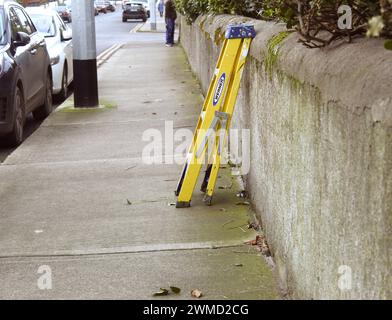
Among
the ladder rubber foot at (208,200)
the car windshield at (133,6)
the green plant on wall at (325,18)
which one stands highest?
the green plant on wall at (325,18)

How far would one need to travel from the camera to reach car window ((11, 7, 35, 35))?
1070 centimetres

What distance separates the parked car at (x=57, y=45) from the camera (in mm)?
13062

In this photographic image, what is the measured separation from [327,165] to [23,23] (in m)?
8.48

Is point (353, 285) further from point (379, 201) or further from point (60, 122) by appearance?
point (60, 122)

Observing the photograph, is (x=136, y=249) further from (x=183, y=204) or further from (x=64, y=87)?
(x=64, y=87)

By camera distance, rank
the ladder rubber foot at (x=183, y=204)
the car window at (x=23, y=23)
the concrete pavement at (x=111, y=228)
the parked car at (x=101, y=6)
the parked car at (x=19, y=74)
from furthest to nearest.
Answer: the parked car at (x=101, y=6) < the car window at (x=23, y=23) < the parked car at (x=19, y=74) < the ladder rubber foot at (x=183, y=204) < the concrete pavement at (x=111, y=228)

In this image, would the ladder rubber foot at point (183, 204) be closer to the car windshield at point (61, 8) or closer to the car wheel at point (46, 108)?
the car wheel at point (46, 108)

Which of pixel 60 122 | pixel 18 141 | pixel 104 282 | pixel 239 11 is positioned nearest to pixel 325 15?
pixel 104 282

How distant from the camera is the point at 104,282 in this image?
178 inches

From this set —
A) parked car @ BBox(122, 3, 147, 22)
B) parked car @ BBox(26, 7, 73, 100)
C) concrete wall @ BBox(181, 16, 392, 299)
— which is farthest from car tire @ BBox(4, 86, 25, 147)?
parked car @ BBox(122, 3, 147, 22)

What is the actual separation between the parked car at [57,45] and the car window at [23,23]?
138 cm

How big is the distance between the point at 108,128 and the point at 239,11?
265cm

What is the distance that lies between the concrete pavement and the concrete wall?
0.45 meters

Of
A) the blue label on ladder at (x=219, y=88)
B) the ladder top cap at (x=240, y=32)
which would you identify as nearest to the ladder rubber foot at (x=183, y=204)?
the blue label on ladder at (x=219, y=88)
